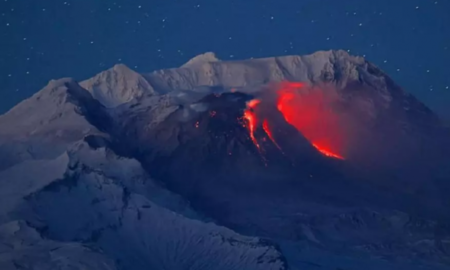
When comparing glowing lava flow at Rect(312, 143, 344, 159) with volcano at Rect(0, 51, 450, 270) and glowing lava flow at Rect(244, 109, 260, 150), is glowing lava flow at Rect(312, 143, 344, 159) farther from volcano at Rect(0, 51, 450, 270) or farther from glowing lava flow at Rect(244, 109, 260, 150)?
glowing lava flow at Rect(244, 109, 260, 150)

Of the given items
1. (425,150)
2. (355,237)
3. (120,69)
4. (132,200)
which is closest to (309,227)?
(355,237)

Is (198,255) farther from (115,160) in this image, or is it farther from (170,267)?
(115,160)

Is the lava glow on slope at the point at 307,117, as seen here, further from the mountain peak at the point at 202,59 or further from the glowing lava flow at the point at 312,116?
the mountain peak at the point at 202,59

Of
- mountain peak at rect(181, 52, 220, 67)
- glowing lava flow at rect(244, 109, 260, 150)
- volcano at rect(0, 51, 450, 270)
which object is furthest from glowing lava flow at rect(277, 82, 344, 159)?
mountain peak at rect(181, 52, 220, 67)

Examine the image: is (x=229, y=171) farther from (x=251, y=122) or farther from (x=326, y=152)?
(x=326, y=152)

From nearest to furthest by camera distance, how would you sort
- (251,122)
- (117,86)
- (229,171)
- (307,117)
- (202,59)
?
(229,171), (251,122), (307,117), (117,86), (202,59)

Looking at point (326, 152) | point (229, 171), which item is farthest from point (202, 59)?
point (229, 171)
